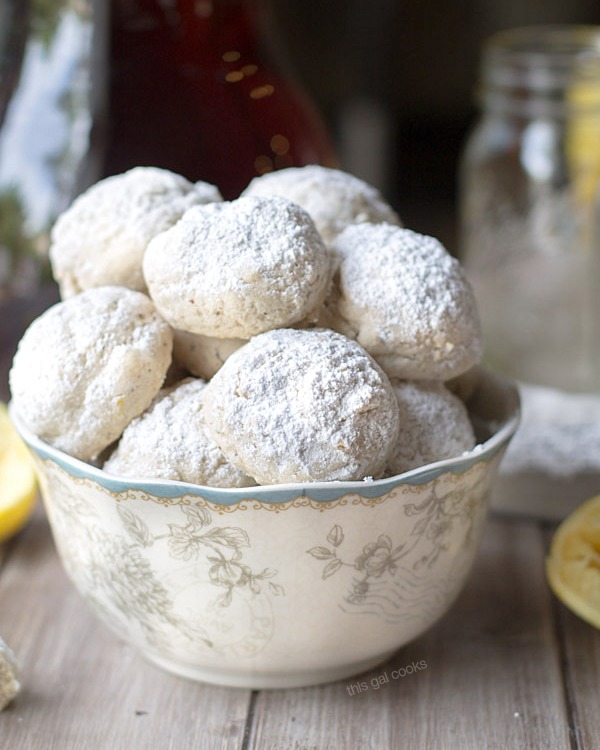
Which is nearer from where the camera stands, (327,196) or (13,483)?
(327,196)

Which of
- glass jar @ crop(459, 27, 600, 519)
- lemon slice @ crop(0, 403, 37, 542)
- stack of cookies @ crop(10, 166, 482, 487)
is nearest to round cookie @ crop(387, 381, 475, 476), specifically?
stack of cookies @ crop(10, 166, 482, 487)

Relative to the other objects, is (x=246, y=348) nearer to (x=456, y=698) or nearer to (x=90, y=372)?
(x=90, y=372)

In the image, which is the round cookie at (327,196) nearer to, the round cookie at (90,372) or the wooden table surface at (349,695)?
the round cookie at (90,372)

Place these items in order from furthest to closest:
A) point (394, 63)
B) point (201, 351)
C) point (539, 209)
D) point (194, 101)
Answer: point (394, 63), point (539, 209), point (194, 101), point (201, 351)

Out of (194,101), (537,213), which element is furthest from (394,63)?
(194,101)

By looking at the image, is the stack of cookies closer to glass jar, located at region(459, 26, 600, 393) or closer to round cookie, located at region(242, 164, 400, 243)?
round cookie, located at region(242, 164, 400, 243)

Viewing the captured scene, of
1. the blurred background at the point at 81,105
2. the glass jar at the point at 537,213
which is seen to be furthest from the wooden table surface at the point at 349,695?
the glass jar at the point at 537,213

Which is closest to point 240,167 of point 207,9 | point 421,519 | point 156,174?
point 207,9
